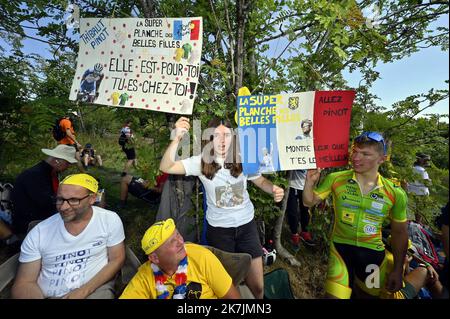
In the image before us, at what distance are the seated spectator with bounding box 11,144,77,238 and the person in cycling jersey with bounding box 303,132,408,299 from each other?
3.58 meters

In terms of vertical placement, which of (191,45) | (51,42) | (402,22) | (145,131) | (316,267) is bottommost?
(316,267)

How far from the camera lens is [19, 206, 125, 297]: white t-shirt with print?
2.09 m

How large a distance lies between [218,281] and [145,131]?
6.32ft

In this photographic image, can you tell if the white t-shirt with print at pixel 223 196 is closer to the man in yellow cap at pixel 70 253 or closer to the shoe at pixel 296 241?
the man in yellow cap at pixel 70 253

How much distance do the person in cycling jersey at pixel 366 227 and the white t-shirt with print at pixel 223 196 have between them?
3.17 ft

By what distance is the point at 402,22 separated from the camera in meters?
3.07

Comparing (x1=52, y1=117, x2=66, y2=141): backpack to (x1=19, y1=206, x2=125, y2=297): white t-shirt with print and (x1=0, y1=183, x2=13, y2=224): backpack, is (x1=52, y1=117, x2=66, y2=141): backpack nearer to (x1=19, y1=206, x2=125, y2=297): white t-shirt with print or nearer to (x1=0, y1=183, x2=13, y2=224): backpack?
(x1=0, y1=183, x2=13, y2=224): backpack

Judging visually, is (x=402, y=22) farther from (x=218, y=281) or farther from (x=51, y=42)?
(x=51, y=42)

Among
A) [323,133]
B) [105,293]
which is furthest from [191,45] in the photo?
[105,293]

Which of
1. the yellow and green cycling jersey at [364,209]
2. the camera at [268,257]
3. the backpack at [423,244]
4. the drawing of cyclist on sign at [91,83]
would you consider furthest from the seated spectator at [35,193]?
the backpack at [423,244]

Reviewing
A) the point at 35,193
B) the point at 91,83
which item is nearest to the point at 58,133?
the point at 35,193

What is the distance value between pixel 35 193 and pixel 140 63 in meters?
2.36

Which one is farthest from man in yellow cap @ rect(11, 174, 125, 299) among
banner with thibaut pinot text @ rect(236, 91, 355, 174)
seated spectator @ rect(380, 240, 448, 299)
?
seated spectator @ rect(380, 240, 448, 299)
